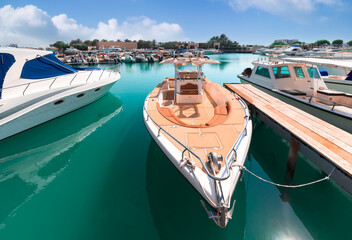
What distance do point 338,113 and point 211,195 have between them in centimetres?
729

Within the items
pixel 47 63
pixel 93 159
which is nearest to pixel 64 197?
pixel 93 159

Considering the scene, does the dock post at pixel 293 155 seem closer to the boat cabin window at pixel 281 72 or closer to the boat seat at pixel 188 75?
the boat seat at pixel 188 75

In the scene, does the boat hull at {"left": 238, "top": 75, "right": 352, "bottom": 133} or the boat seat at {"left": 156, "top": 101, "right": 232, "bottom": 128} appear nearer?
the boat seat at {"left": 156, "top": 101, "right": 232, "bottom": 128}

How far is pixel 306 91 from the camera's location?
9680 mm

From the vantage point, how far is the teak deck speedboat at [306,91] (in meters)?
7.20

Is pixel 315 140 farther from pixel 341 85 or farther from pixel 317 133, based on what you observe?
pixel 341 85

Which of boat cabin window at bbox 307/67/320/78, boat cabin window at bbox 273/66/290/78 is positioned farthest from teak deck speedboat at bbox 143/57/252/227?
boat cabin window at bbox 307/67/320/78

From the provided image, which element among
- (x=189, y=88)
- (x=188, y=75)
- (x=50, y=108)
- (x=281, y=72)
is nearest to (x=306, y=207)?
(x=189, y=88)

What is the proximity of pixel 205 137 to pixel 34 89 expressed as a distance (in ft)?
31.4

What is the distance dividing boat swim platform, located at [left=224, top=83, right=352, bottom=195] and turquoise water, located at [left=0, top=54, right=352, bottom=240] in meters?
1.14

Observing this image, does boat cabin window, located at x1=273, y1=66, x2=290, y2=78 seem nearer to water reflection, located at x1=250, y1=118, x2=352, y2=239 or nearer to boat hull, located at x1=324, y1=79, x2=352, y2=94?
boat hull, located at x1=324, y1=79, x2=352, y2=94

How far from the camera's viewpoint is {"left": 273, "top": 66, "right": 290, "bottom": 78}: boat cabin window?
10.5 metres

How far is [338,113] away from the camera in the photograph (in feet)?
22.9

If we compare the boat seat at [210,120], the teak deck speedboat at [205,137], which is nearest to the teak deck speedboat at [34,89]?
the teak deck speedboat at [205,137]
